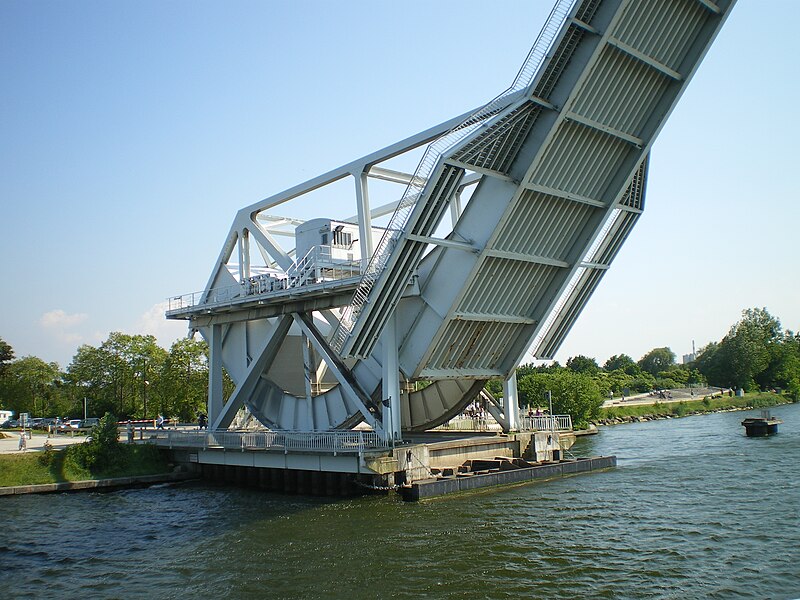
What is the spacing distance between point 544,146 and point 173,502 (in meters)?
18.3

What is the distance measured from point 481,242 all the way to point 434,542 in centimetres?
991

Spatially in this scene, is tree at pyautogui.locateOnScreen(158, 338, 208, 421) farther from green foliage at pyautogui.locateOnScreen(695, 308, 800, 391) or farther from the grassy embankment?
green foliage at pyautogui.locateOnScreen(695, 308, 800, 391)

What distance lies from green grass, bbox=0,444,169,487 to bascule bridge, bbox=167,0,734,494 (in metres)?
3.34

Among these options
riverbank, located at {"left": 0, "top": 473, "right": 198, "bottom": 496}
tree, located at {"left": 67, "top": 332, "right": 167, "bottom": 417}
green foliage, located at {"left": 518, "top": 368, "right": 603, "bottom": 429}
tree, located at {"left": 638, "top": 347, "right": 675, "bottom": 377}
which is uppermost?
tree, located at {"left": 638, "top": 347, "right": 675, "bottom": 377}

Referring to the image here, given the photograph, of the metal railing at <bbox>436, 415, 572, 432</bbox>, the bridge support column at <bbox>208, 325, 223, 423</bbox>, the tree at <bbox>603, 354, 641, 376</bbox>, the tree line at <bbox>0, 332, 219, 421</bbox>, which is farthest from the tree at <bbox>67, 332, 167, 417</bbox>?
the tree at <bbox>603, 354, 641, 376</bbox>

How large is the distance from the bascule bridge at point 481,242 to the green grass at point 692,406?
4321 cm

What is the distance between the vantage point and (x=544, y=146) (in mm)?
22812

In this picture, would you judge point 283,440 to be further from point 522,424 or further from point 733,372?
point 733,372

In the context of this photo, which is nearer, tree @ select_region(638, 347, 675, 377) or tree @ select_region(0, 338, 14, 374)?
tree @ select_region(0, 338, 14, 374)

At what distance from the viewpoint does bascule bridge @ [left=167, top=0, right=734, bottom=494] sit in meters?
22.4

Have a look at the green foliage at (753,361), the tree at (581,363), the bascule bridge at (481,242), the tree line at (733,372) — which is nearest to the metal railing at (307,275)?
the bascule bridge at (481,242)

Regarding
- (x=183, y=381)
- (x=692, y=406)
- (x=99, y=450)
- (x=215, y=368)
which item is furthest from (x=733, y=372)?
(x=99, y=450)

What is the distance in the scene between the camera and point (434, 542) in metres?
18.6

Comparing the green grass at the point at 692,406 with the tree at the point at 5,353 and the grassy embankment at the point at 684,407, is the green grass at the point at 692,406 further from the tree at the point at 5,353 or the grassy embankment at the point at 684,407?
the tree at the point at 5,353
